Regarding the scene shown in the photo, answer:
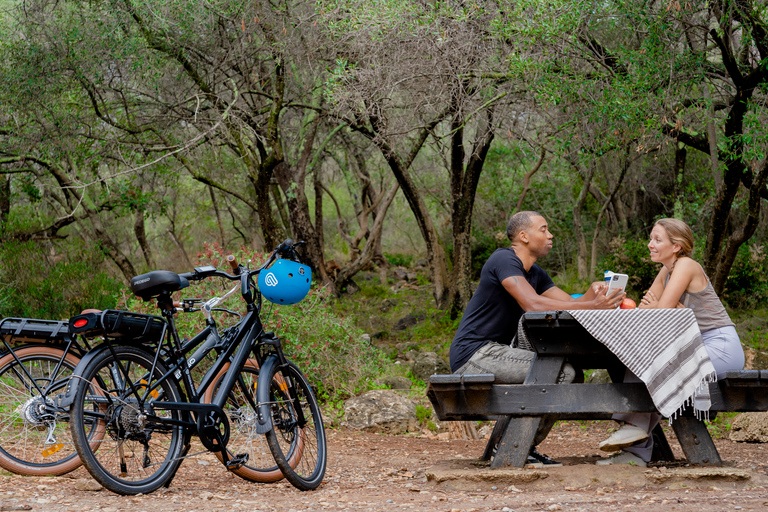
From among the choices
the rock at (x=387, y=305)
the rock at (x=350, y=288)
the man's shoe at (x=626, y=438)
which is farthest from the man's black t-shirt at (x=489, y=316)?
the rock at (x=350, y=288)

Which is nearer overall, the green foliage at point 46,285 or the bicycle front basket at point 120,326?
the bicycle front basket at point 120,326

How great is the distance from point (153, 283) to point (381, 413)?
3777 mm

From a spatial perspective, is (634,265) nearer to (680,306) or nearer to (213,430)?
(680,306)

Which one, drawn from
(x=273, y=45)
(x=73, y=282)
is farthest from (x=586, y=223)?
(x=73, y=282)

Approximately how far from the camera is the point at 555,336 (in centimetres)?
406

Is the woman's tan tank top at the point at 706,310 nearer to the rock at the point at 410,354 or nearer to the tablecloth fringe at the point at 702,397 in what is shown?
the tablecloth fringe at the point at 702,397

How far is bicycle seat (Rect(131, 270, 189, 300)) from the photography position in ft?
12.9

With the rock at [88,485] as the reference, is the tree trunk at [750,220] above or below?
above

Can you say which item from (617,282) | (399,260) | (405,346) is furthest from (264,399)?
(399,260)

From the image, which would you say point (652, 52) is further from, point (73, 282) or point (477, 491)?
point (73, 282)

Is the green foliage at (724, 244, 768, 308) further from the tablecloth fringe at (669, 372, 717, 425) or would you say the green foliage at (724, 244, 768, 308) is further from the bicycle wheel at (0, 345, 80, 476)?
the bicycle wheel at (0, 345, 80, 476)

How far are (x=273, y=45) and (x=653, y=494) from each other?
9119mm

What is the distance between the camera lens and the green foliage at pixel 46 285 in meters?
11.5

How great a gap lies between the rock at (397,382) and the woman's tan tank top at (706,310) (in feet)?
14.7
